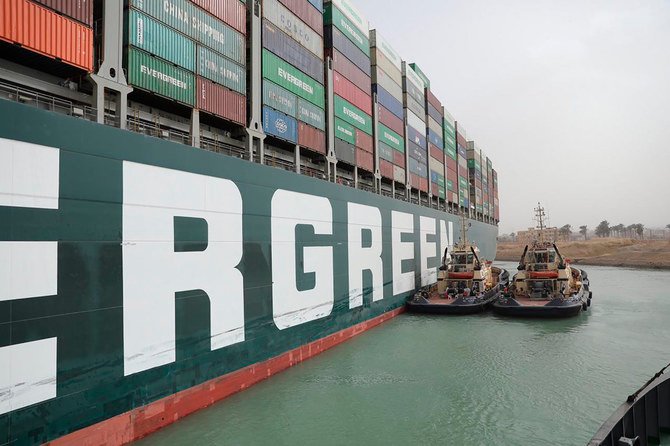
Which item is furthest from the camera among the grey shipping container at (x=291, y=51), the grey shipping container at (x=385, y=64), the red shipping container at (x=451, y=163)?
the red shipping container at (x=451, y=163)

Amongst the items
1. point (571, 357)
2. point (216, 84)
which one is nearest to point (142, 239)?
point (216, 84)

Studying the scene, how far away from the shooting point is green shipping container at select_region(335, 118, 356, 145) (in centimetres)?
1968

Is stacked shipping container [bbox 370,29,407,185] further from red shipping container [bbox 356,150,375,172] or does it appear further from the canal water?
the canal water

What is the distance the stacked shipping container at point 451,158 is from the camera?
40.0 metres

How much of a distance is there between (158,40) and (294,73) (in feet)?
21.9

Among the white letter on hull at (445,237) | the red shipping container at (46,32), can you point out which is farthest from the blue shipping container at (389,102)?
the red shipping container at (46,32)

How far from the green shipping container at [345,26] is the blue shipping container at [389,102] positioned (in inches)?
86.8

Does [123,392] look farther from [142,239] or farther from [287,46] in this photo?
[287,46]

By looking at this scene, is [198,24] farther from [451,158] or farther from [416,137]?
[451,158]

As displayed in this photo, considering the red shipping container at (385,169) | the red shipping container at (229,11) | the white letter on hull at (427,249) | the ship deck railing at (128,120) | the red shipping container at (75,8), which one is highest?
the red shipping container at (229,11)

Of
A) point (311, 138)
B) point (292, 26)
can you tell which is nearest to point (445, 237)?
point (311, 138)

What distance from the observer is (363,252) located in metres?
19.1

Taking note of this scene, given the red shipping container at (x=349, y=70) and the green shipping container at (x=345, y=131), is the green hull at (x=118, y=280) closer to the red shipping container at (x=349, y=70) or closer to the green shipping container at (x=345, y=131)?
the green shipping container at (x=345, y=131)

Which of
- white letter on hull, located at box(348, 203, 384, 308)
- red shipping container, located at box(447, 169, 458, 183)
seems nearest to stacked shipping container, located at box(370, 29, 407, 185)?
white letter on hull, located at box(348, 203, 384, 308)
